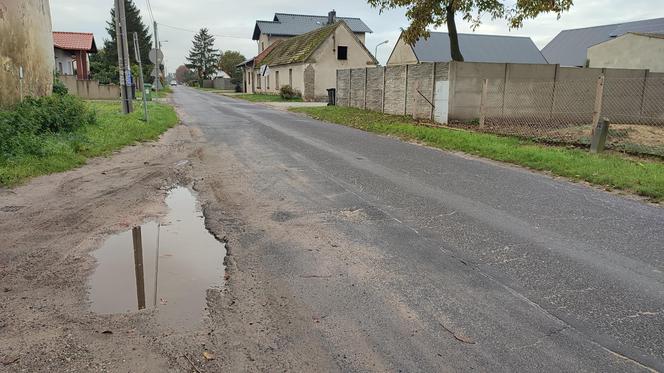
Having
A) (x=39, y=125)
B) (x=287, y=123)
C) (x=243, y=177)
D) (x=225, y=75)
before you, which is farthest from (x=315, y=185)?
(x=225, y=75)

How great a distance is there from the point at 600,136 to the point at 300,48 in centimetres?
3208

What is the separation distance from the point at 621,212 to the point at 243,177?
578cm

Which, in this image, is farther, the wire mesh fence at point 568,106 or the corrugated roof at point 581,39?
the corrugated roof at point 581,39

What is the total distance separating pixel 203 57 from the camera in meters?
123

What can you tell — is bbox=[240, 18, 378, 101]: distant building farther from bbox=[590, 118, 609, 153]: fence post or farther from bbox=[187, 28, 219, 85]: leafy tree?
bbox=[187, 28, 219, 85]: leafy tree

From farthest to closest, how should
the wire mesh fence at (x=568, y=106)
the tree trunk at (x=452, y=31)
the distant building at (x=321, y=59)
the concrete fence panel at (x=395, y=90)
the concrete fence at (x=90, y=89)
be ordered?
the distant building at (x=321, y=59)
the concrete fence at (x=90, y=89)
the concrete fence panel at (x=395, y=90)
the tree trunk at (x=452, y=31)
the wire mesh fence at (x=568, y=106)

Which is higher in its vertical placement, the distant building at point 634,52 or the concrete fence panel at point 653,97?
the distant building at point 634,52

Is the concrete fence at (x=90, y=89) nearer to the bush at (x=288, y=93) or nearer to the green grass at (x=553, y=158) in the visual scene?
the bush at (x=288, y=93)

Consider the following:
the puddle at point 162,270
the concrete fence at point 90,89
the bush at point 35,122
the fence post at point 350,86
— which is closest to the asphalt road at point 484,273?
the puddle at point 162,270

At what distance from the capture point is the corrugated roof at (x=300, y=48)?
37688 millimetres

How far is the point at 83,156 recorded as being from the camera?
33.1 feet

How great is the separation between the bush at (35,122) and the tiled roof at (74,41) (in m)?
27.7

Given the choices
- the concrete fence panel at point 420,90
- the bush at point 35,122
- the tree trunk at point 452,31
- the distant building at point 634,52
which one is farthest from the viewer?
the distant building at point 634,52

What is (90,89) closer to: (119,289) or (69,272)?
(69,272)
